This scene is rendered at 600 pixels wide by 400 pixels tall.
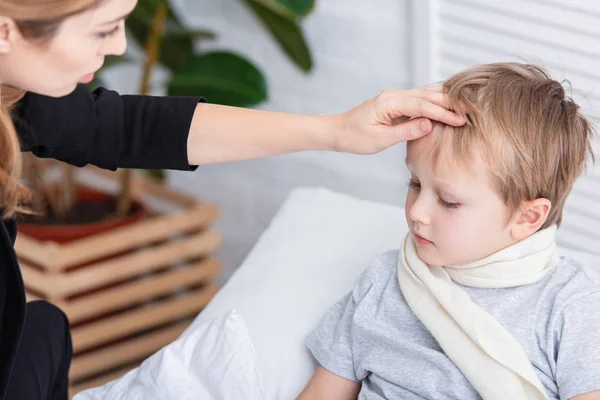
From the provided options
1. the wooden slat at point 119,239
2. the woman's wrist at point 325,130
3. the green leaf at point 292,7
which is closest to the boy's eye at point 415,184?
the woman's wrist at point 325,130

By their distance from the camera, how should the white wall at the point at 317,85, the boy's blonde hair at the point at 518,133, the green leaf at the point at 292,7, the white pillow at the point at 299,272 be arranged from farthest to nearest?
the white wall at the point at 317,85 < the green leaf at the point at 292,7 < the white pillow at the point at 299,272 < the boy's blonde hair at the point at 518,133

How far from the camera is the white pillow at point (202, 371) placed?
1522mm

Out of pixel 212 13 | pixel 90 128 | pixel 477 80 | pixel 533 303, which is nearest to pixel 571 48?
pixel 477 80

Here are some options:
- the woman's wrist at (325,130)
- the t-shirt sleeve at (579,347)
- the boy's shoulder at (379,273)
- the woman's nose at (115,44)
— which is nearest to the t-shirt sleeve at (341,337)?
the boy's shoulder at (379,273)

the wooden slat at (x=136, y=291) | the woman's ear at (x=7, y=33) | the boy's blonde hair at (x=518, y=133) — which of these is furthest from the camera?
the wooden slat at (x=136, y=291)

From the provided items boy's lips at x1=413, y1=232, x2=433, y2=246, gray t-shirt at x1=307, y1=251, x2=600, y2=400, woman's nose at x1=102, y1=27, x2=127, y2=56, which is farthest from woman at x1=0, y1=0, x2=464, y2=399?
gray t-shirt at x1=307, y1=251, x2=600, y2=400

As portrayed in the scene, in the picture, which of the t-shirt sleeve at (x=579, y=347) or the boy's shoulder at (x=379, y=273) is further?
the boy's shoulder at (x=379, y=273)

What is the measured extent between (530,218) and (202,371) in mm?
558

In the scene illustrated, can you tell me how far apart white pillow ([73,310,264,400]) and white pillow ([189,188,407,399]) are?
0.05 metres

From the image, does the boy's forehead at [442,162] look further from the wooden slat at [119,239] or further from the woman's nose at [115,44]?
the wooden slat at [119,239]

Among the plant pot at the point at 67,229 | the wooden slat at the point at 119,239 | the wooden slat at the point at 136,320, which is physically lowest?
the wooden slat at the point at 136,320

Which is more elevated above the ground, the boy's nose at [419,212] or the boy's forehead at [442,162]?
the boy's forehead at [442,162]

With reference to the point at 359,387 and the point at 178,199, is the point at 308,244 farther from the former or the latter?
the point at 178,199

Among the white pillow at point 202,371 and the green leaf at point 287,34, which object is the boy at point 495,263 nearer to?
the white pillow at point 202,371
